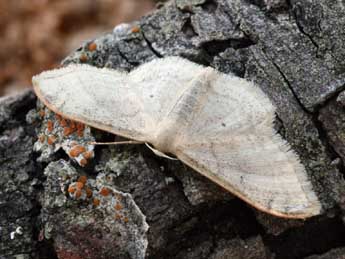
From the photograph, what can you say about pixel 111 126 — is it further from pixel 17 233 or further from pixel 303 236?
pixel 303 236

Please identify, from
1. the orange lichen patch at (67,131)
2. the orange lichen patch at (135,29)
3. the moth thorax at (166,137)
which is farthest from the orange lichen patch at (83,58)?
the moth thorax at (166,137)

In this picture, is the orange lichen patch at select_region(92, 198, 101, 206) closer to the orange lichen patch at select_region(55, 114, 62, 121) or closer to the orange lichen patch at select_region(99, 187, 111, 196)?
the orange lichen patch at select_region(99, 187, 111, 196)

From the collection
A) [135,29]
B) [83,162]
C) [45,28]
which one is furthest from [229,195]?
[45,28]

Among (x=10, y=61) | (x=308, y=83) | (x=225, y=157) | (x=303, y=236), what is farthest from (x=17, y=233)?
(x=10, y=61)

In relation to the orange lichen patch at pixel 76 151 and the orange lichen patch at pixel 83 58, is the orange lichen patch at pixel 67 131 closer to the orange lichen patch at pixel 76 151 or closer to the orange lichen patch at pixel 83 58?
the orange lichen patch at pixel 76 151

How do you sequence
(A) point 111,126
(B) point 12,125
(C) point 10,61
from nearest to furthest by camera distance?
(A) point 111,126
(B) point 12,125
(C) point 10,61

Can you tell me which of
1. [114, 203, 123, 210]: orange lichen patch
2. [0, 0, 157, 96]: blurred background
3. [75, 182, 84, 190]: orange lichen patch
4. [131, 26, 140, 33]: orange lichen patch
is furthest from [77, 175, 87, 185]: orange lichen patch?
[0, 0, 157, 96]: blurred background
